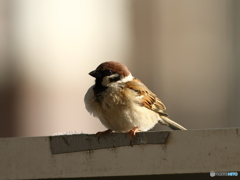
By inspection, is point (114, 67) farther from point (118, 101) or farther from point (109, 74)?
point (118, 101)

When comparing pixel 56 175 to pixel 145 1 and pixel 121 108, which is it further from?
pixel 145 1

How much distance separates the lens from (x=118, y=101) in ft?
7.06

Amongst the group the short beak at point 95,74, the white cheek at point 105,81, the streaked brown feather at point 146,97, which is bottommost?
the streaked brown feather at point 146,97

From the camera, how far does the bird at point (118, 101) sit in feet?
7.06

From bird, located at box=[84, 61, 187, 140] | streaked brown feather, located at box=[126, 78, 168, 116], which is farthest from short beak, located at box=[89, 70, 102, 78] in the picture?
streaked brown feather, located at box=[126, 78, 168, 116]

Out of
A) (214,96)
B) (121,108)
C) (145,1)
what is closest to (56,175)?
(121,108)

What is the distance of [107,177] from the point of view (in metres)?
1.71

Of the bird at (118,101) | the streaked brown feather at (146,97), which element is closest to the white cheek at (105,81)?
the bird at (118,101)

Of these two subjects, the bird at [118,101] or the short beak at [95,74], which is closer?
the bird at [118,101]

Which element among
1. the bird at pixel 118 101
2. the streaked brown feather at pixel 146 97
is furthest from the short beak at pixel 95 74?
the streaked brown feather at pixel 146 97

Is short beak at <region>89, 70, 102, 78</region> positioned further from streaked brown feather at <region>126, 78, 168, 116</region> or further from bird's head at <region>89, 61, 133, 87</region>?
streaked brown feather at <region>126, 78, 168, 116</region>

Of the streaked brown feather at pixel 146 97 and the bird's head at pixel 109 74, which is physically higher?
the bird's head at pixel 109 74

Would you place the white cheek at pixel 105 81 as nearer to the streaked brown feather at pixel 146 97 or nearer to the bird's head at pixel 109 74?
the bird's head at pixel 109 74

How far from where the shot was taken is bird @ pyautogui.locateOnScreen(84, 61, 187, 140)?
84.7 inches
